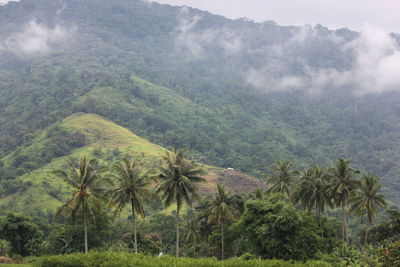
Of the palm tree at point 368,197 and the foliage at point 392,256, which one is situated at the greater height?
the palm tree at point 368,197

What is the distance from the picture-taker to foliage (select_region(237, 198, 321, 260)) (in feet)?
164

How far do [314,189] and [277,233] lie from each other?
1845 cm

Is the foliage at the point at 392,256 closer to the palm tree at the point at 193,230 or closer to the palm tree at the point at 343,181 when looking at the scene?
the palm tree at the point at 343,181

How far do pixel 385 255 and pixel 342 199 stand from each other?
27102 millimetres

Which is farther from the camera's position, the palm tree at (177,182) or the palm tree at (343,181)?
the palm tree at (343,181)

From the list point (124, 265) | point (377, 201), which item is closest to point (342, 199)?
point (377, 201)

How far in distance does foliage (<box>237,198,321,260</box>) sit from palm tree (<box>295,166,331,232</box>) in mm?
13397

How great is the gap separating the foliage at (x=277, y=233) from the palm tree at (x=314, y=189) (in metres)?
13.4

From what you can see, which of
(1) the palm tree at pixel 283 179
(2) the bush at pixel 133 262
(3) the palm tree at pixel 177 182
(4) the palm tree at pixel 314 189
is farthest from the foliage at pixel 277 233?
(1) the palm tree at pixel 283 179

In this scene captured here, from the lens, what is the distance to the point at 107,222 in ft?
258

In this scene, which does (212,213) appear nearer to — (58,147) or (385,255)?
(385,255)

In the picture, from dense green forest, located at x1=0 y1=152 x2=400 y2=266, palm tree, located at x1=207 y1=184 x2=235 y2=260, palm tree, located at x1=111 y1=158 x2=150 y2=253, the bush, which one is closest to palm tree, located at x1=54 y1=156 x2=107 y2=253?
dense green forest, located at x1=0 y1=152 x2=400 y2=266

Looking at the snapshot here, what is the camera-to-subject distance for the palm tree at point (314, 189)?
216 ft

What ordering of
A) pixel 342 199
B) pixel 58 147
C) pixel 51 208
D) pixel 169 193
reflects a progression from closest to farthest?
pixel 169 193 → pixel 342 199 → pixel 51 208 → pixel 58 147
